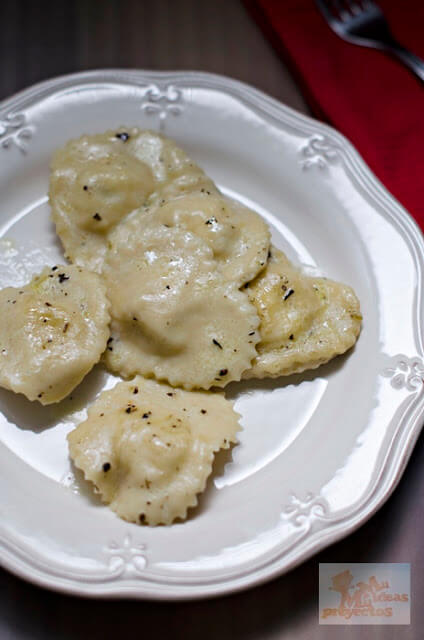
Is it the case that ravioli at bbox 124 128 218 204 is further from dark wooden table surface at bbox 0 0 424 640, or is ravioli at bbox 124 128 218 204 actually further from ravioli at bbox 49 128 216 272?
dark wooden table surface at bbox 0 0 424 640

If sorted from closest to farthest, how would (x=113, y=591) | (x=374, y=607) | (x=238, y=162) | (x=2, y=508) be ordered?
(x=113, y=591)
(x=2, y=508)
(x=374, y=607)
(x=238, y=162)

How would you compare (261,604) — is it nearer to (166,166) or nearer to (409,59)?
(166,166)

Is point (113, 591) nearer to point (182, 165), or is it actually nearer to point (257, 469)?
point (257, 469)

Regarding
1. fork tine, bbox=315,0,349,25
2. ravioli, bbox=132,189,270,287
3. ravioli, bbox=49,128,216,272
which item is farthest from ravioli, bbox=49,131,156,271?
fork tine, bbox=315,0,349,25

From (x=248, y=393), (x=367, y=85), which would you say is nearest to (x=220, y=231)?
(x=248, y=393)

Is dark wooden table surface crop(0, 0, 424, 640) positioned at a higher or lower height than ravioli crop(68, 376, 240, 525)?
lower

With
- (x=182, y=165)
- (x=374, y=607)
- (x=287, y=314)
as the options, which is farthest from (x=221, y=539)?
(x=182, y=165)
